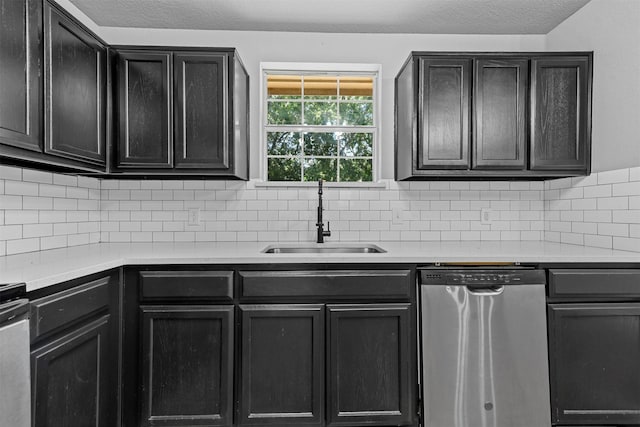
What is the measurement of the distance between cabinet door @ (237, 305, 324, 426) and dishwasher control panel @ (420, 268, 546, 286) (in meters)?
0.61

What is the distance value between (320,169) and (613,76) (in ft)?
6.21

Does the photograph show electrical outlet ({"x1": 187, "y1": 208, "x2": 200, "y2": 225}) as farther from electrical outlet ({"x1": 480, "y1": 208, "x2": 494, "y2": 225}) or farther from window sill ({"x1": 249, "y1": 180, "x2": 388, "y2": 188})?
electrical outlet ({"x1": 480, "y1": 208, "x2": 494, "y2": 225})

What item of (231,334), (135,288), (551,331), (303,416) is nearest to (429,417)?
(303,416)

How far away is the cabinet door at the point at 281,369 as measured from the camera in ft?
Result: 6.22

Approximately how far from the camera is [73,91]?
188cm

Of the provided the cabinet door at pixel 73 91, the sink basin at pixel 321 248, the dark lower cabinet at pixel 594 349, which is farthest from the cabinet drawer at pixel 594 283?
the cabinet door at pixel 73 91

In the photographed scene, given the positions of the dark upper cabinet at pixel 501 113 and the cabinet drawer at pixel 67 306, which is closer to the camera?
the cabinet drawer at pixel 67 306

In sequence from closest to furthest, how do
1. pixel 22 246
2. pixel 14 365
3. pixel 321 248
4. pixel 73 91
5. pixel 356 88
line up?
pixel 14 365 → pixel 73 91 → pixel 22 246 → pixel 321 248 → pixel 356 88

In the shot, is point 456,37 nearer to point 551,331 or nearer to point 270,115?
point 270,115

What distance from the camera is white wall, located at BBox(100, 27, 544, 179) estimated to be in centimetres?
271

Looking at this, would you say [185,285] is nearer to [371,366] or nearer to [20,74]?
[371,366]

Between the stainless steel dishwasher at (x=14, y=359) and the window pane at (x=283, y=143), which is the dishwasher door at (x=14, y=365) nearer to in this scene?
the stainless steel dishwasher at (x=14, y=359)

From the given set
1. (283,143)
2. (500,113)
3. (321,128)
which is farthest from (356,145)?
(500,113)

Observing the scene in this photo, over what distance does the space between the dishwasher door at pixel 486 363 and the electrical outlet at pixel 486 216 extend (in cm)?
93
